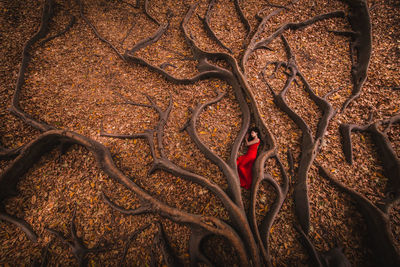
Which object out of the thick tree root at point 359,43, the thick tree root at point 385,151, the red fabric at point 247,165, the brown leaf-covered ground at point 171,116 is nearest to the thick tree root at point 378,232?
→ the brown leaf-covered ground at point 171,116

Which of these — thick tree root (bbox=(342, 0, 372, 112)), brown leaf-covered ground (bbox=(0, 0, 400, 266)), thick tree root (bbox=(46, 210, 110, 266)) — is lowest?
thick tree root (bbox=(46, 210, 110, 266))

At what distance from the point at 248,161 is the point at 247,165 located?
0.10 meters

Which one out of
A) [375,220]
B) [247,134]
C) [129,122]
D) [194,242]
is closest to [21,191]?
[129,122]

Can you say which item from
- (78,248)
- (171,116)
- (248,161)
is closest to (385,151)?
(248,161)

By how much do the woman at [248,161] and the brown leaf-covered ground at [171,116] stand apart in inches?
12.0

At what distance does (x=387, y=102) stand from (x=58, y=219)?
7.68 meters

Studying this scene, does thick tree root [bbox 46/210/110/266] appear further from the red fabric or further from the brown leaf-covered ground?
the red fabric

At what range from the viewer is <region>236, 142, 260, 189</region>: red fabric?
10.0 ft

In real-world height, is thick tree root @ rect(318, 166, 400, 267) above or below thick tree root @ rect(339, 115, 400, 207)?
below

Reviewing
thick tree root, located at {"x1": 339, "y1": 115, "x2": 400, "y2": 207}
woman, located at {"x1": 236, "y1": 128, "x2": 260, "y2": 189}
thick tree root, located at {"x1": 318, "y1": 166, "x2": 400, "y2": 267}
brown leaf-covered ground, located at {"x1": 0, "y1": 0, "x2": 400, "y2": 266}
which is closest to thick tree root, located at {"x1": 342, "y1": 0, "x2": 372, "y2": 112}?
brown leaf-covered ground, located at {"x1": 0, "y1": 0, "x2": 400, "y2": 266}

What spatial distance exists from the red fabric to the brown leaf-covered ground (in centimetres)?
28

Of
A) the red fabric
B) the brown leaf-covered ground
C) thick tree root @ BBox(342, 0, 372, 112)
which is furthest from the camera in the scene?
thick tree root @ BBox(342, 0, 372, 112)

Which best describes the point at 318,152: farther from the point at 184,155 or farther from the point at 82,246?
the point at 82,246

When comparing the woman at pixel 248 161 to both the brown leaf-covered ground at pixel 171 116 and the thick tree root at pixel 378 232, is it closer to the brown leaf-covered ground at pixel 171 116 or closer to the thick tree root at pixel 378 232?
the brown leaf-covered ground at pixel 171 116
